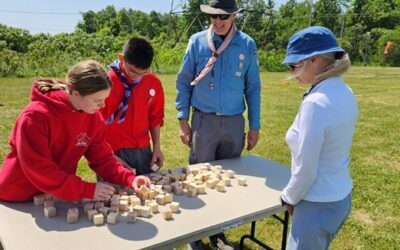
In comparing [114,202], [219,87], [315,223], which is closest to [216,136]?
[219,87]

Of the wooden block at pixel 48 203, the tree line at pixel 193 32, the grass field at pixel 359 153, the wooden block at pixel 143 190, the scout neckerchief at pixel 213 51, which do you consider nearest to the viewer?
the wooden block at pixel 48 203

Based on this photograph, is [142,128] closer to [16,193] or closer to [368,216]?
[16,193]

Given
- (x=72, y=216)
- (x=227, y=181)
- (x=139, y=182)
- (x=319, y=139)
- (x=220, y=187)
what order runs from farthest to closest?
(x=227, y=181)
(x=220, y=187)
(x=139, y=182)
(x=72, y=216)
(x=319, y=139)

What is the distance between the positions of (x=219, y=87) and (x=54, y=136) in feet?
4.86

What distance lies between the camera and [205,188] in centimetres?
240

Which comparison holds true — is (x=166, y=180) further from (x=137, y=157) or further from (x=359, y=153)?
(x=359, y=153)

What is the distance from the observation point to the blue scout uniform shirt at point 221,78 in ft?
10.2

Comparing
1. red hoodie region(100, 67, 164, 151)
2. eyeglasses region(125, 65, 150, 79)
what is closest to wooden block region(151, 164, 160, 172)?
red hoodie region(100, 67, 164, 151)

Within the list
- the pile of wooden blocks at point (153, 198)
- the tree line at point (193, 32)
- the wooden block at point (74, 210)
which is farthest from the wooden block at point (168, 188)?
the tree line at point (193, 32)

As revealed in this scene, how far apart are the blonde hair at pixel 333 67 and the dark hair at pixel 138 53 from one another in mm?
1132

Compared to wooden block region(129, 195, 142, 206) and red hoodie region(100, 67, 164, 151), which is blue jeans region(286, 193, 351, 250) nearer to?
wooden block region(129, 195, 142, 206)

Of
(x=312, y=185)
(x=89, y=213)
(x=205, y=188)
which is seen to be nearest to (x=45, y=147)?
(x=89, y=213)

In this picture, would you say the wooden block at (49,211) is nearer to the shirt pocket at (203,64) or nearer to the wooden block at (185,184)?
the wooden block at (185,184)

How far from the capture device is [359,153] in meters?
6.56
